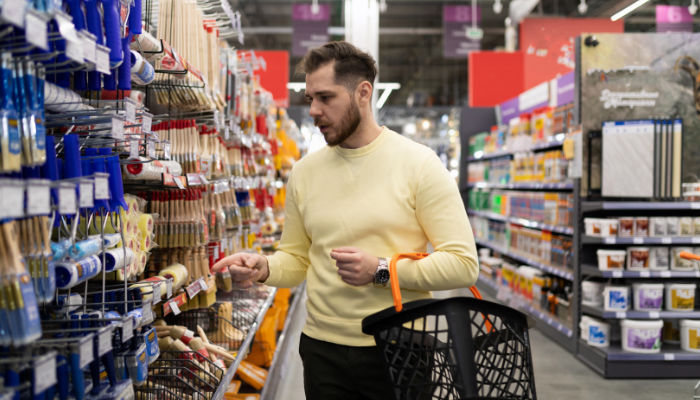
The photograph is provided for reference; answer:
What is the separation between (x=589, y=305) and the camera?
4902mm

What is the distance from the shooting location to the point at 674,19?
10.5 meters

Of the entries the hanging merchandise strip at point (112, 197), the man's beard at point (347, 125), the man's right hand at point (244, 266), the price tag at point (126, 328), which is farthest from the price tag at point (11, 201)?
the man's beard at point (347, 125)

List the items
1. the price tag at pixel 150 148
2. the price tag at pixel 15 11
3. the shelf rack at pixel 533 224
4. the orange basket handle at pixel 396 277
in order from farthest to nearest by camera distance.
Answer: the shelf rack at pixel 533 224, the price tag at pixel 150 148, the orange basket handle at pixel 396 277, the price tag at pixel 15 11

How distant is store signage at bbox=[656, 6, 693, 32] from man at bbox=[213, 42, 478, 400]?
1060 centimetres

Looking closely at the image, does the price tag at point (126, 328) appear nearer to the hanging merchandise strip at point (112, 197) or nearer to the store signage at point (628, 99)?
the hanging merchandise strip at point (112, 197)

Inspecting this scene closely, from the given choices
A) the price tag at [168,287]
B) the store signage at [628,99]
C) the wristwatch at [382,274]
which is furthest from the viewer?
the store signage at [628,99]

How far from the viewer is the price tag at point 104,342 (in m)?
1.34

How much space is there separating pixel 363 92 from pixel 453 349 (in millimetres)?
792

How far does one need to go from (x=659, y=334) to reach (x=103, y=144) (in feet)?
14.3

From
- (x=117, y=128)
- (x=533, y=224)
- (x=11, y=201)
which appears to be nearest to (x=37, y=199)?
(x=11, y=201)

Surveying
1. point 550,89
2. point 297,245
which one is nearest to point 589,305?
point 550,89

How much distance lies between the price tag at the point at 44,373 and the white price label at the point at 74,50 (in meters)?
0.58

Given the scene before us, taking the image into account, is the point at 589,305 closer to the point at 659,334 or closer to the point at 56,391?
the point at 659,334

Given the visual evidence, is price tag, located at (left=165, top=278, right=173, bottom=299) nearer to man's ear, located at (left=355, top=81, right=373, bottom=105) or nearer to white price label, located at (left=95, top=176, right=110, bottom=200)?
white price label, located at (left=95, top=176, right=110, bottom=200)
